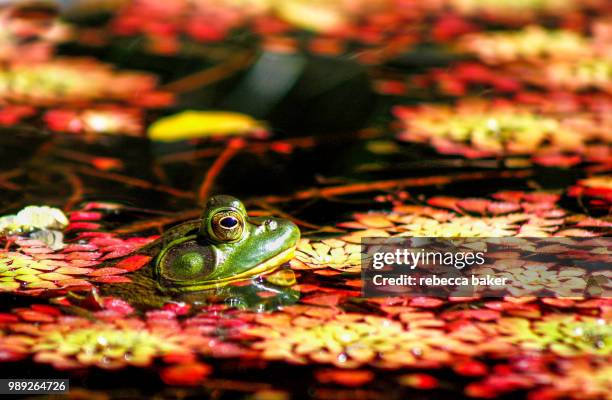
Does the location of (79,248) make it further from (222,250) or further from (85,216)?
(222,250)

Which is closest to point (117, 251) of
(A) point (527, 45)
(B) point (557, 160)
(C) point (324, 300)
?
(C) point (324, 300)

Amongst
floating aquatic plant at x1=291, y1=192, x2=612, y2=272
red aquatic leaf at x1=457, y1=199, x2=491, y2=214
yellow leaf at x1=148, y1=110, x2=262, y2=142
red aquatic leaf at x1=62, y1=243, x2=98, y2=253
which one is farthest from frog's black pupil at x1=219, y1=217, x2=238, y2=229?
yellow leaf at x1=148, y1=110, x2=262, y2=142

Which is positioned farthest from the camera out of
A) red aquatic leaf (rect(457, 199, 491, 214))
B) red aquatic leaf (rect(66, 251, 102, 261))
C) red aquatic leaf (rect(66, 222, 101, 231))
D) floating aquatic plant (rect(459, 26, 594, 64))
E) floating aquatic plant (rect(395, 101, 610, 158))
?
floating aquatic plant (rect(459, 26, 594, 64))

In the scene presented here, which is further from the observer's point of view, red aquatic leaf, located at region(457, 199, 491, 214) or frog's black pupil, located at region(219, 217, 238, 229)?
red aquatic leaf, located at region(457, 199, 491, 214)

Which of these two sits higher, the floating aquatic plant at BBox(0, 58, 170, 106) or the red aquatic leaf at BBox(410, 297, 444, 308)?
the floating aquatic plant at BBox(0, 58, 170, 106)

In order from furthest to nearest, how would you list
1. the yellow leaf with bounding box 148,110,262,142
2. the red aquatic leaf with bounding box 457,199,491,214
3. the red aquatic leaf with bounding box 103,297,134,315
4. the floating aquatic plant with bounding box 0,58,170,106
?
the floating aquatic plant with bounding box 0,58,170,106, the yellow leaf with bounding box 148,110,262,142, the red aquatic leaf with bounding box 457,199,491,214, the red aquatic leaf with bounding box 103,297,134,315

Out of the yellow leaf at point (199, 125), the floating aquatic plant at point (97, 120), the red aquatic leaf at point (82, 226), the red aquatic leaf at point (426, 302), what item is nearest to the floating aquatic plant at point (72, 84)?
the floating aquatic plant at point (97, 120)

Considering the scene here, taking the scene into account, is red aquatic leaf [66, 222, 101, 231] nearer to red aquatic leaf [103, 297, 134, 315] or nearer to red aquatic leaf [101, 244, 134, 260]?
red aquatic leaf [101, 244, 134, 260]

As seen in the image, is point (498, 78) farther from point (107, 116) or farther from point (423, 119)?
point (107, 116)
